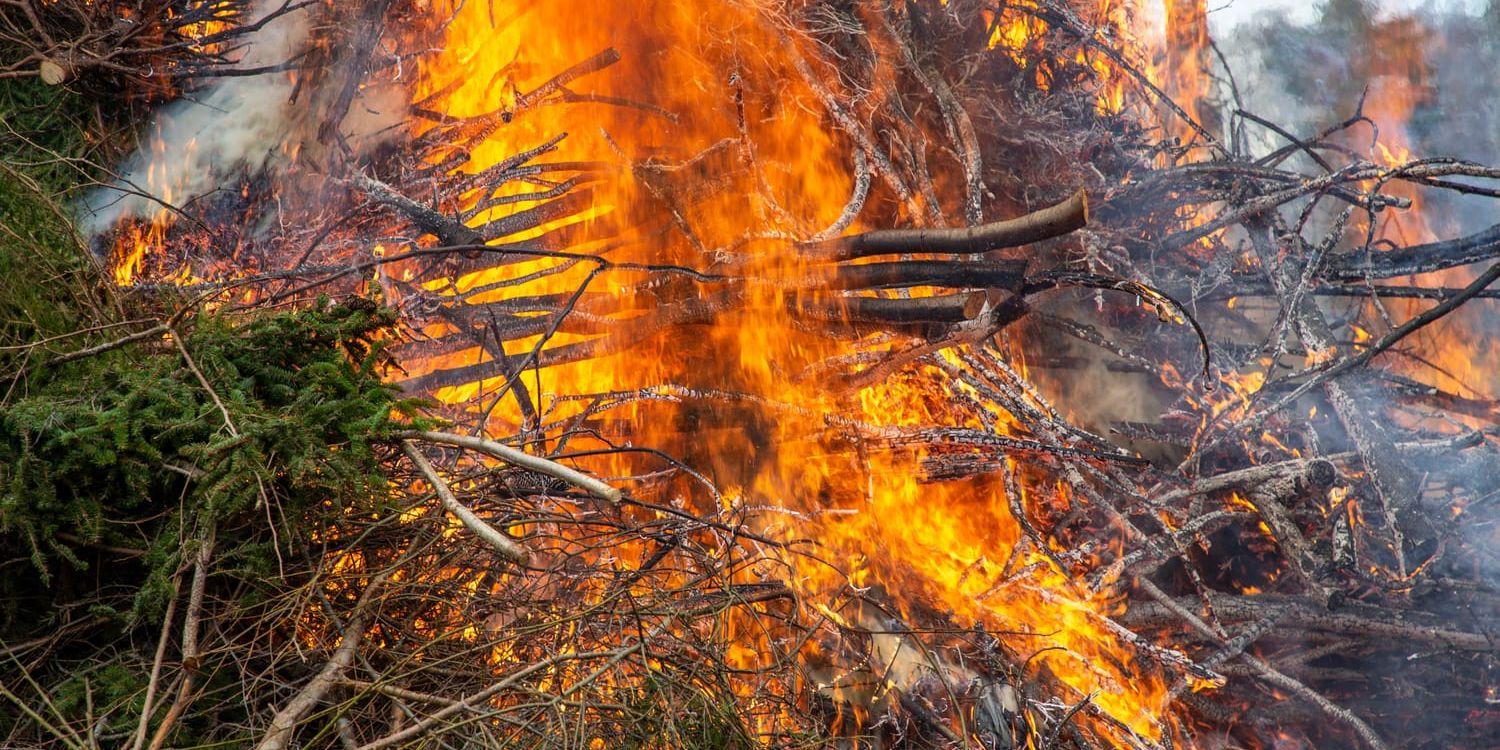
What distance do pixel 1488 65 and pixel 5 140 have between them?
983 cm

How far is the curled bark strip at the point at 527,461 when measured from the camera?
7.64 ft

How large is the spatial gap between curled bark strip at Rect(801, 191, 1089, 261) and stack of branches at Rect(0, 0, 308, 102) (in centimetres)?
369

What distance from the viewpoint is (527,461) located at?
2469mm

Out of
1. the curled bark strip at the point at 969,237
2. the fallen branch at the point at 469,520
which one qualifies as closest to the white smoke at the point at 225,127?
the curled bark strip at the point at 969,237

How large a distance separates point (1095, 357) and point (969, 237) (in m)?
2.55

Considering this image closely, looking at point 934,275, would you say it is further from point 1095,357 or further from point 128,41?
point 128,41

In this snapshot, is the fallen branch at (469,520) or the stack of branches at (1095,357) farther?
the stack of branches at (1095,357)

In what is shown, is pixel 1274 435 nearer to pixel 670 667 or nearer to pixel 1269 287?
pixel 1269 287

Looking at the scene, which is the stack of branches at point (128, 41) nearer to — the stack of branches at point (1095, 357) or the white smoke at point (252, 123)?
the white smoke at point (252, 123)

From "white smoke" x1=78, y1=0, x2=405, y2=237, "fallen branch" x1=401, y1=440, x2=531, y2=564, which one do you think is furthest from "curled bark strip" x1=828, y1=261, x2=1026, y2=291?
"white smoke" x1=78, y1=0, x2=405, y2=237

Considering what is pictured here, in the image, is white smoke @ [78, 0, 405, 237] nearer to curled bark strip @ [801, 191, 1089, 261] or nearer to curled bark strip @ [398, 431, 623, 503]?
Answer: curled bark strip @ [801, 191, 1089, 261]

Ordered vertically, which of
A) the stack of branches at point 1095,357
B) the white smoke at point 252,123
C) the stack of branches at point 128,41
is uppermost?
the stack of branches at point 128,41

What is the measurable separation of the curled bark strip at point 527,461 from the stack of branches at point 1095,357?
86 centimetres

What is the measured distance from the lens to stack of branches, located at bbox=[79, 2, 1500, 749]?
14.2 ft
